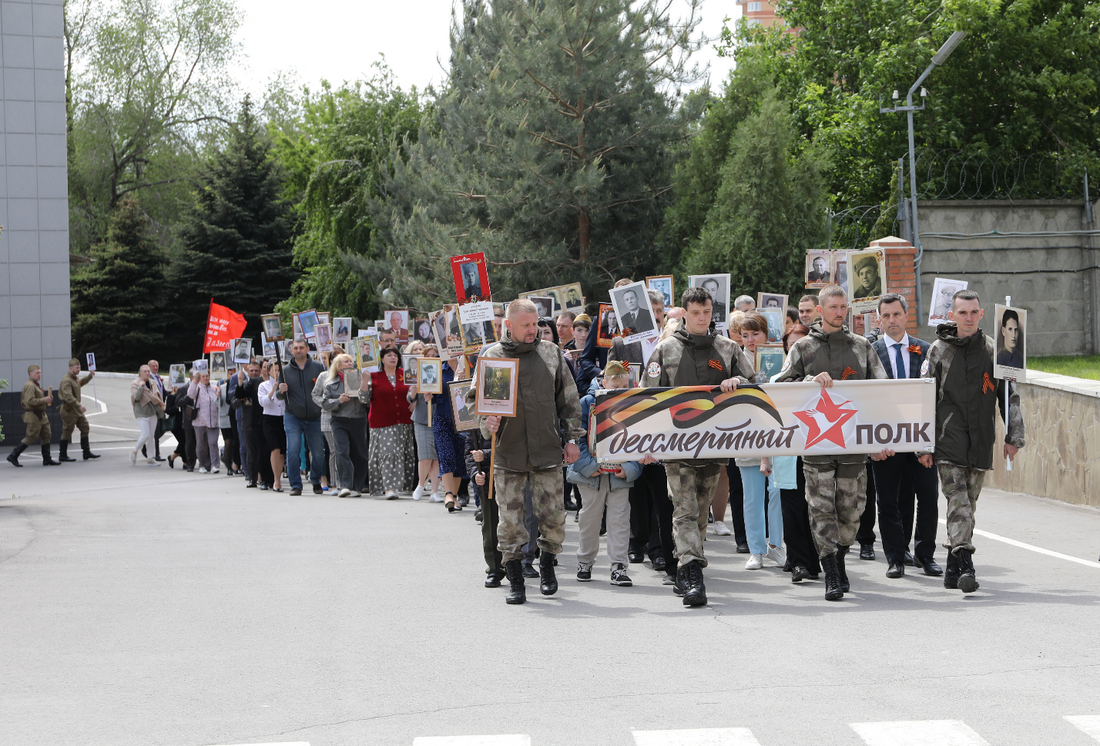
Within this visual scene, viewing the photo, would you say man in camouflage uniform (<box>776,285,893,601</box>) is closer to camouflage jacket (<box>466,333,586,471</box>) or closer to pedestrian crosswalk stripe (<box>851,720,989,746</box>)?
camouflage jacket (<box>466,333,586,471</box>)

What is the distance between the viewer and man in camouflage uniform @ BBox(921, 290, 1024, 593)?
27.1 ft

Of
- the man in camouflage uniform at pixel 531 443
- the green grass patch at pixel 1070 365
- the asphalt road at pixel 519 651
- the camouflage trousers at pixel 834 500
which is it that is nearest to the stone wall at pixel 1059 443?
the asphalt road at pixel 519 651

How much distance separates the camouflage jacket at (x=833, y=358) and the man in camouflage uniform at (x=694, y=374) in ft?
1.14

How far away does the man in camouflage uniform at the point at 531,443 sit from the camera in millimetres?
8477

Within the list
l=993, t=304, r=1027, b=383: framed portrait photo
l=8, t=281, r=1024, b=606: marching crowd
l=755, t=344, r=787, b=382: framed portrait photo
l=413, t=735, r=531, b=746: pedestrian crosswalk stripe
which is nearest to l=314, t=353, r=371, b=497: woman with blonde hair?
l=8, t=281, r=1024, b=606: marching crowd

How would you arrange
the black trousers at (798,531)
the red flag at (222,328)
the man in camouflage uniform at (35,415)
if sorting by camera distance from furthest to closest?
1. the man in camouflage uniform at (35,415)
2. the red flag at (222,328)
3. the black trousers at (798,531)

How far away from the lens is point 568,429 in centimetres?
864

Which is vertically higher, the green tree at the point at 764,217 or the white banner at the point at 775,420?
the green tree at the point at 764,217

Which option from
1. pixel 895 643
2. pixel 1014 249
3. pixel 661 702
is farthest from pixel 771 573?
pixel 1014 249

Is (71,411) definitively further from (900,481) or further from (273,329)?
(900,481)

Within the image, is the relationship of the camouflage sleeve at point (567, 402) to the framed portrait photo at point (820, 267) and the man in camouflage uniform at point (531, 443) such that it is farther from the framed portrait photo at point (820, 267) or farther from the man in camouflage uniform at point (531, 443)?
the framed portrait photo at point (820, 267)

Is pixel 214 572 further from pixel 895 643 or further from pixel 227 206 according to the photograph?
pixel 227 206

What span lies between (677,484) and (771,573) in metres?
1.51

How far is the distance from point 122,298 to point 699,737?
52.2 m
